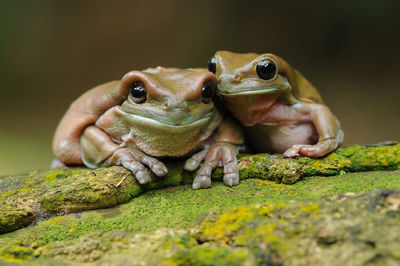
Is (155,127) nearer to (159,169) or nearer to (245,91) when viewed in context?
(159,169)

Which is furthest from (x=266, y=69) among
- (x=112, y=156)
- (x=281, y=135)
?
(x=112, y=156)

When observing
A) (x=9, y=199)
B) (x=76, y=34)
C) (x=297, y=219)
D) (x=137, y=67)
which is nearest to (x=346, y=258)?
(x=297, y=219)

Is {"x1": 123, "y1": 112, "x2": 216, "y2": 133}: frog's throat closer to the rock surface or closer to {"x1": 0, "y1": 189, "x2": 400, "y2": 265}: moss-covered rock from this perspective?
the rock surface

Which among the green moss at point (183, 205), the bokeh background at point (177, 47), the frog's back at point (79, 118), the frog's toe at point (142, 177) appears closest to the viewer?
the green moss at point (183, 205)

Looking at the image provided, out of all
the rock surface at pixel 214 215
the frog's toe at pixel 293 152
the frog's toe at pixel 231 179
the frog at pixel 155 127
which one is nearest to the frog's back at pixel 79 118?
the frog at pixel 155 127

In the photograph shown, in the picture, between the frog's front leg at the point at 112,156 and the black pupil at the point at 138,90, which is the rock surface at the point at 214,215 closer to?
the frog's front leg at the point at 112,156

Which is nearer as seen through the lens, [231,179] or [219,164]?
[231,179]
